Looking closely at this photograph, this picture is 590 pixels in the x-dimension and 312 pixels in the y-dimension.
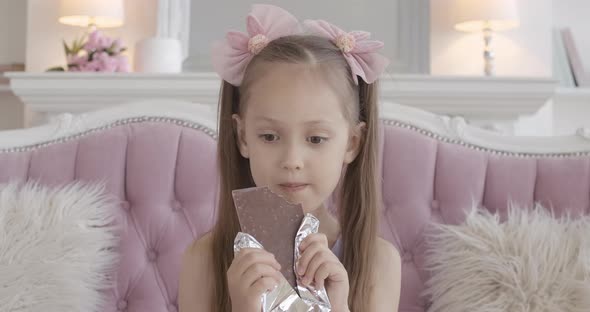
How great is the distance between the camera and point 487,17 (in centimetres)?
267

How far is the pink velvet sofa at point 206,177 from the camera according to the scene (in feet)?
5.55

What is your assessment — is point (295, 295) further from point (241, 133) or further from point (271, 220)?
point (241, 133)

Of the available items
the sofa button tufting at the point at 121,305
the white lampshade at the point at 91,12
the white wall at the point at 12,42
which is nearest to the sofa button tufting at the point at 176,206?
the sofa button tufting at the point at 121,305

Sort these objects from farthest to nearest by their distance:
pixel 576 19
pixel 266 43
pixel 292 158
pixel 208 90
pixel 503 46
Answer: pixel 576 19 → pixel 503 46 → pixel 208 90 → pixel 266 43 → pixel 292 158

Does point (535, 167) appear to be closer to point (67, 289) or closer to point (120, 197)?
point (120, 197)

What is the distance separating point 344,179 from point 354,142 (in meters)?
0.10

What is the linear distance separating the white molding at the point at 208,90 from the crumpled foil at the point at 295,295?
4.91 ft

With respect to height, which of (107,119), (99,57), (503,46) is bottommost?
(107,119)

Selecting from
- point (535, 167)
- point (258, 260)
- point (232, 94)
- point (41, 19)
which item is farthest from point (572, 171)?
point (41, 19)

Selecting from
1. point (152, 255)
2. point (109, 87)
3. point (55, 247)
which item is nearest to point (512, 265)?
point (152, 255)

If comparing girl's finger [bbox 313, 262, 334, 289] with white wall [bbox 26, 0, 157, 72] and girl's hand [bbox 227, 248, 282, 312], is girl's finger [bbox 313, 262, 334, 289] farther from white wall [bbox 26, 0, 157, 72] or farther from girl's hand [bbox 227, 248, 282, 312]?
white wall [bbox 26, 0, 157, 72]

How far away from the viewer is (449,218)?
1716mm

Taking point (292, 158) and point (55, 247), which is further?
point (55, 247)

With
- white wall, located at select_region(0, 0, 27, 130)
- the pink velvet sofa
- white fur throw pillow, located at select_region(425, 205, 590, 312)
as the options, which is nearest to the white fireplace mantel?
white wall, located at select_region(0, 0, 27, 130)
